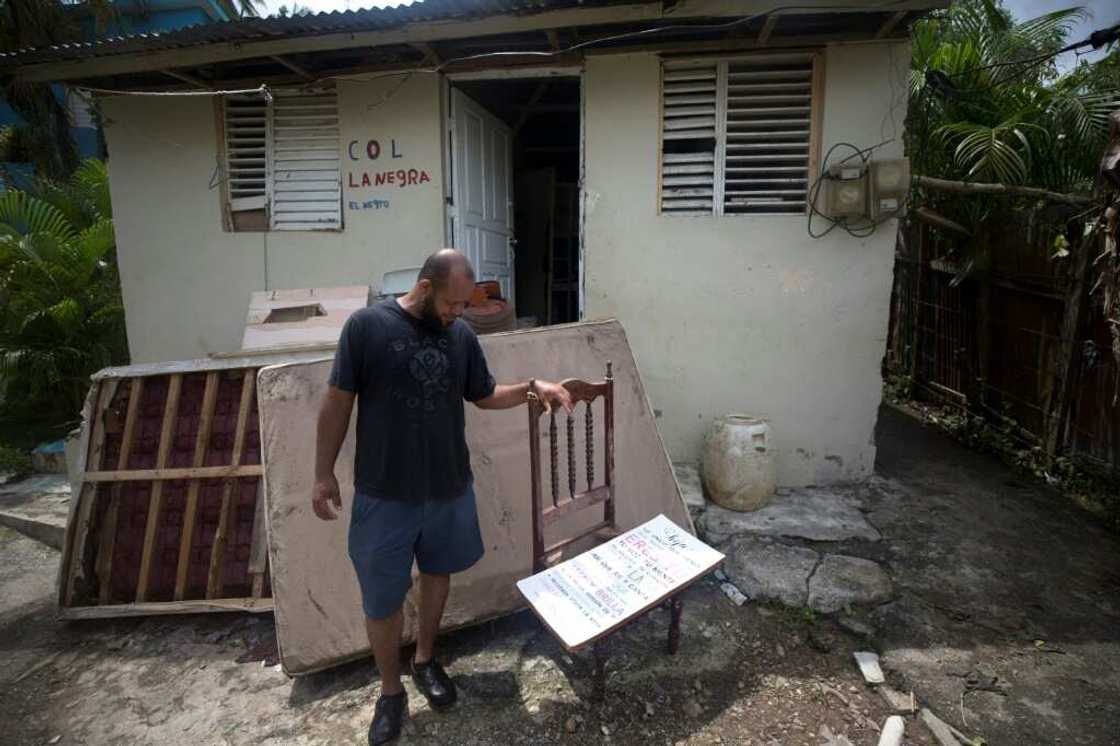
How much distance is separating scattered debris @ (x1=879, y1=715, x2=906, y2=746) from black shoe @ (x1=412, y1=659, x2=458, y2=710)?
5.89 feet

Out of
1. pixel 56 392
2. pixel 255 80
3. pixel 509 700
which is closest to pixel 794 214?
pixel 509 700

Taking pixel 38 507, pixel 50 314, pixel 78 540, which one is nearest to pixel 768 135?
pixel 78 540

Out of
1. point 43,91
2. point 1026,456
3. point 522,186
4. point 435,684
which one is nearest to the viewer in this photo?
point 435,684

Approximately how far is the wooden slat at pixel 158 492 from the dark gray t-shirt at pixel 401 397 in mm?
1894

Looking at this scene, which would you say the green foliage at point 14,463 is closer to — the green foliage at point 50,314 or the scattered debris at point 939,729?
the green foliage at point 50,314

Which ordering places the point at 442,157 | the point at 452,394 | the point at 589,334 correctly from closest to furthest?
1. the point at 452,394
2. the point at 589,334
3. the point at 442,157

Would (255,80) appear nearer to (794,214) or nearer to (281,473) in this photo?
(281,473)

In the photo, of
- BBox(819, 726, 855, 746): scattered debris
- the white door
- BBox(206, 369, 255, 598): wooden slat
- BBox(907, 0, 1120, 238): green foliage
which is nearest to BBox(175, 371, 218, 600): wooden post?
BBox(206, 369, 255, 598): wooden slat

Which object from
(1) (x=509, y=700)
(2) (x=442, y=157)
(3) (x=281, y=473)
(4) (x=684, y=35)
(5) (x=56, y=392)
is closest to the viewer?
(1) (x=509, y=700)

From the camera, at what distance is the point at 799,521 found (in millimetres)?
4027

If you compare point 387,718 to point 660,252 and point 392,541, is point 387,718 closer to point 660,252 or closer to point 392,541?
point 392,541

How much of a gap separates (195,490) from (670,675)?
9.24 feet

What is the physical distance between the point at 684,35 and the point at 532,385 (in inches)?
127

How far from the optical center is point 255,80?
4.92 m
